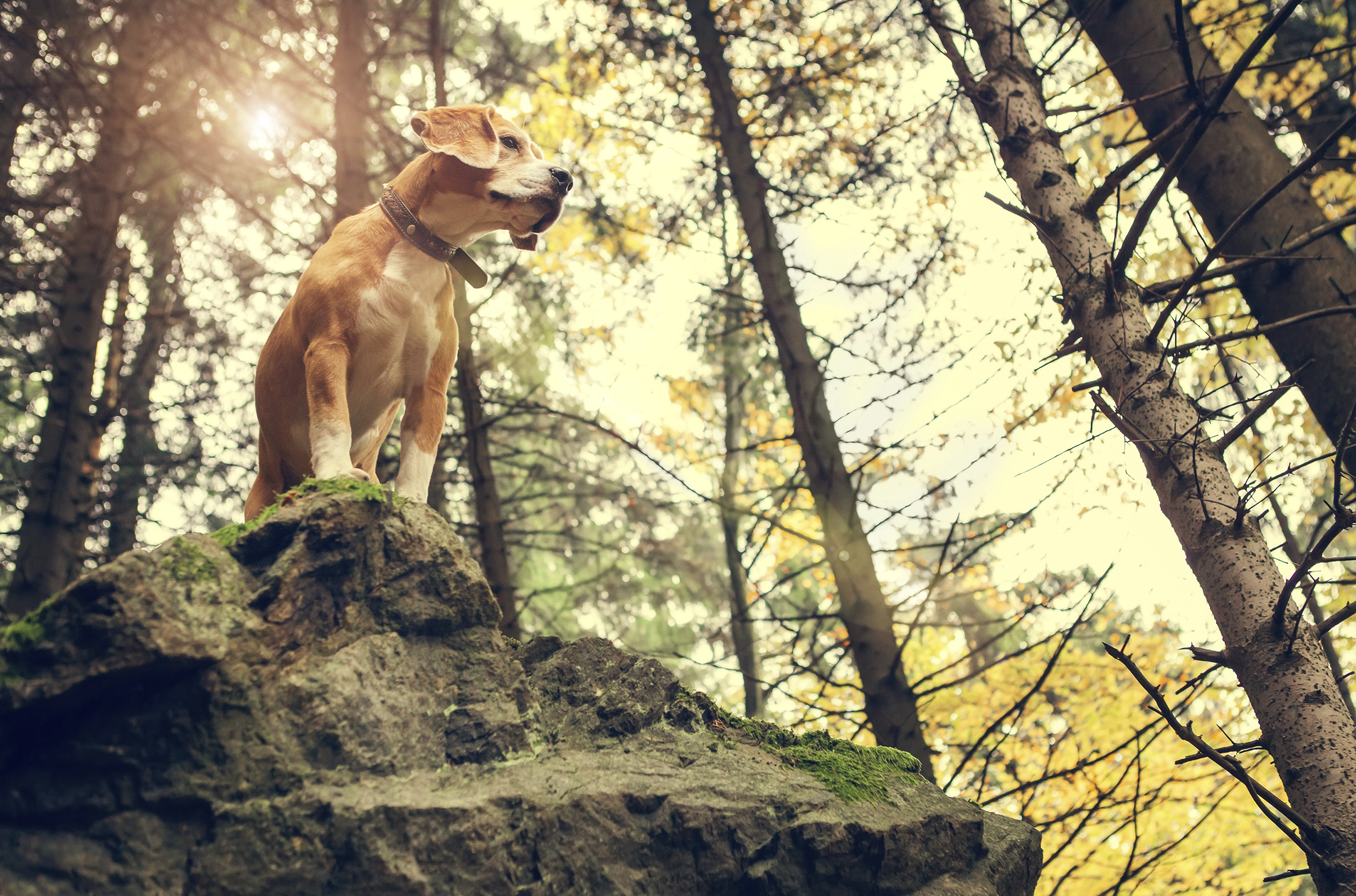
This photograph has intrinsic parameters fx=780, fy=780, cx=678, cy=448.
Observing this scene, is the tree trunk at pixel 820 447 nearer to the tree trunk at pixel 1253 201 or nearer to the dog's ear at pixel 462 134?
the tree trunk at pixel 1253 201

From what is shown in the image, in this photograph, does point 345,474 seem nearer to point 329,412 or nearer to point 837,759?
point 329,412

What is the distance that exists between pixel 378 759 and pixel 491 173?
2.11 m

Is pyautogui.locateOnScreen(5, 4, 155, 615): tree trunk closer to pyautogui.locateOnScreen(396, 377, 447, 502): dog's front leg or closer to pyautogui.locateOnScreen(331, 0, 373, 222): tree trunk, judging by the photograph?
pyautogui.locateOnScreen(331, 0, 373, 222): tree trunk

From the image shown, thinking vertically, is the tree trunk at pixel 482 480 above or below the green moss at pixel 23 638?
above

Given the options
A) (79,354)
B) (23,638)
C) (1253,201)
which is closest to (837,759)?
(23,638)

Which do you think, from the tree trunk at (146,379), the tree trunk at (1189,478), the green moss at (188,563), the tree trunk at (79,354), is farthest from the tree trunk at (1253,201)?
the tree trunk at (146,379)

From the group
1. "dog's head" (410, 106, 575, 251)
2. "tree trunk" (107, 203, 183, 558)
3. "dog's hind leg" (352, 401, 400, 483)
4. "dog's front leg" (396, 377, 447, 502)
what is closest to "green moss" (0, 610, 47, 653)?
"dog's front leg" (396, 377, 447, 502)

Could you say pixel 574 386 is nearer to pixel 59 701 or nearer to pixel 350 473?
pixel 350 473

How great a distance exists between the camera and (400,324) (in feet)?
9.80

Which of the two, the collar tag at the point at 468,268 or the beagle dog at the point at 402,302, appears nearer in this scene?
the beagle dog at the point at 402,302

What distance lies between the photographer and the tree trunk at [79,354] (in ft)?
21.6

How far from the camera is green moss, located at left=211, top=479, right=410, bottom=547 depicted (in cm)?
251

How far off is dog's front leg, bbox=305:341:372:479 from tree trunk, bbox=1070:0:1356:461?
423 centimetres

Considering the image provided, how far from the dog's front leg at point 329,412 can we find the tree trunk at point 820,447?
3258 millimetres
